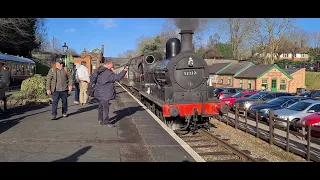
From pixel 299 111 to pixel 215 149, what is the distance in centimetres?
781

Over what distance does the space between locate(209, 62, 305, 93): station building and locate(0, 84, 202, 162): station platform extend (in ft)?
99.3

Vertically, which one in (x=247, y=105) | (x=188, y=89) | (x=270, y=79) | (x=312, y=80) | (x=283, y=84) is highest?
(x=270, y=79)

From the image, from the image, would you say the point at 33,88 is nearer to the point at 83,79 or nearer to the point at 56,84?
the point at 83,79

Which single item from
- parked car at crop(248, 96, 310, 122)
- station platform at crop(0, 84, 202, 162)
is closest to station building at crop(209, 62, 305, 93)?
parked car at crop(248, 96, 310, 122)

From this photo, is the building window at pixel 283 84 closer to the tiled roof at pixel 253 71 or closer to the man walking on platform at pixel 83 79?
the tiled roof at pixel 253 71

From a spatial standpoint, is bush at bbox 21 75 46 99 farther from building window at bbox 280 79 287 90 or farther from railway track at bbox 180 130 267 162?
building window at bbox 280 79 287 90

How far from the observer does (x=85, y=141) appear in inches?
269

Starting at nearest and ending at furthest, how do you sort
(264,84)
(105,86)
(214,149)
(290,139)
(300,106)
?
(105,86)
(214,149)
(290,139)
(300,106)
(264,84)

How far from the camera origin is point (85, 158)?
18.1 ft

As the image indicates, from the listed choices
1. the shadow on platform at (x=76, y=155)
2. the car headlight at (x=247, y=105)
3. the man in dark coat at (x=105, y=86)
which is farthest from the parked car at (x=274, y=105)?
the shadow on platform at (x=76, y=155)

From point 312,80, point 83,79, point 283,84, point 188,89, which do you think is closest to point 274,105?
point 188,89

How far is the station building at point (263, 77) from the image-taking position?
39781 mm
